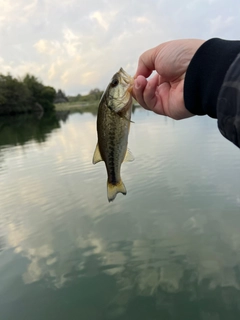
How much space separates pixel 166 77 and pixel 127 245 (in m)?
4.94

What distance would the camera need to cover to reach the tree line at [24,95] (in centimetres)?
7746

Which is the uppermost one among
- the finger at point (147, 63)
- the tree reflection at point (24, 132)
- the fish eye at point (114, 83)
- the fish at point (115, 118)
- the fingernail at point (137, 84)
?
the finger at point (147, 63)

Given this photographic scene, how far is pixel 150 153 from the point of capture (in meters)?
15.4

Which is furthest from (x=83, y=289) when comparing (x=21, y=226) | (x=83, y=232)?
(x=21, y=226)

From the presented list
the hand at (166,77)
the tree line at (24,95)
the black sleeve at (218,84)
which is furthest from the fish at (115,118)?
the tree line at (24,95)

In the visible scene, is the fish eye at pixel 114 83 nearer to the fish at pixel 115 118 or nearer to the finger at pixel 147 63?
the fish at pixel 115 118

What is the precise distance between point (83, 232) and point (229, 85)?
6.56m

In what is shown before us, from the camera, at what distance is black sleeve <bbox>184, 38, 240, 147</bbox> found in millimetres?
1777

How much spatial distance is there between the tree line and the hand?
76.7 meters

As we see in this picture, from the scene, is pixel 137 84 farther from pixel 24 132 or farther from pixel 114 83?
pixel 24 132

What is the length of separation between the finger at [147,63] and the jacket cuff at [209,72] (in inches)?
30.5

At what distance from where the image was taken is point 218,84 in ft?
6.26

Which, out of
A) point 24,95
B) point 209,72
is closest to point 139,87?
point 209,72

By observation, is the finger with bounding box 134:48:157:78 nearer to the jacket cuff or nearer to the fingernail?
the fingernail
